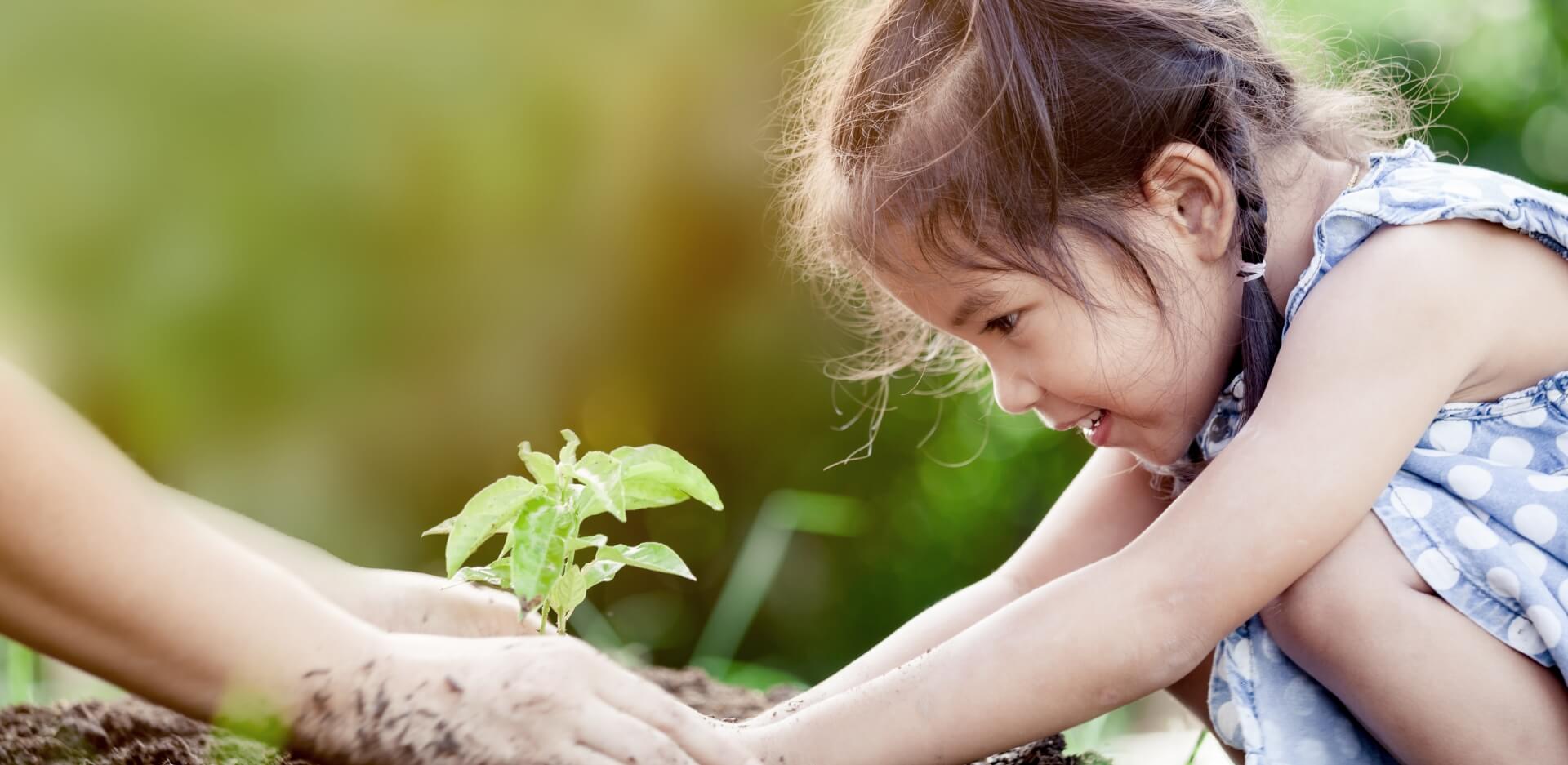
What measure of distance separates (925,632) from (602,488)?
62 centimetres

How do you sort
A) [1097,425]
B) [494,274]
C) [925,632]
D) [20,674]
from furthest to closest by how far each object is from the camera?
1. [494,274]
2. [20,674]
3. [925,632]
4. [1097,425]

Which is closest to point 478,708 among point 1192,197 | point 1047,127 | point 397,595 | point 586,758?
point 586,758

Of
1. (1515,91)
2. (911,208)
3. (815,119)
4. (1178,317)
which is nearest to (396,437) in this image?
(815,119)

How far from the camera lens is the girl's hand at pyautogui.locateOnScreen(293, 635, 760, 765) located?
93cm

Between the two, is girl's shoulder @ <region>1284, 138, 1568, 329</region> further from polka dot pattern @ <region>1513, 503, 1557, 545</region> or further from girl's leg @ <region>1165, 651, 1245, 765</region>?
girl's leg @ <region>1165, 651, 1245, 765</region>

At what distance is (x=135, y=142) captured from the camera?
2225mm

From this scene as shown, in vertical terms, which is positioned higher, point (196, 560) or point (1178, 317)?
point (196, 560)

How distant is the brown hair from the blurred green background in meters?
0.93

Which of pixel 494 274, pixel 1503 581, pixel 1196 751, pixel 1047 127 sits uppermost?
pixel 494 274

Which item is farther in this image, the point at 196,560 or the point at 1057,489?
the point at 1057,489

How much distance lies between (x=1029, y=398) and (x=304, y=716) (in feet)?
2.80

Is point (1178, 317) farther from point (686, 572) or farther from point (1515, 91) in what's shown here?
point (1515, 91)

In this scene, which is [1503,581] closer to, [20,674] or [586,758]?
[586,758]

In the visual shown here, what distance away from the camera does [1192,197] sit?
4.67 feet
